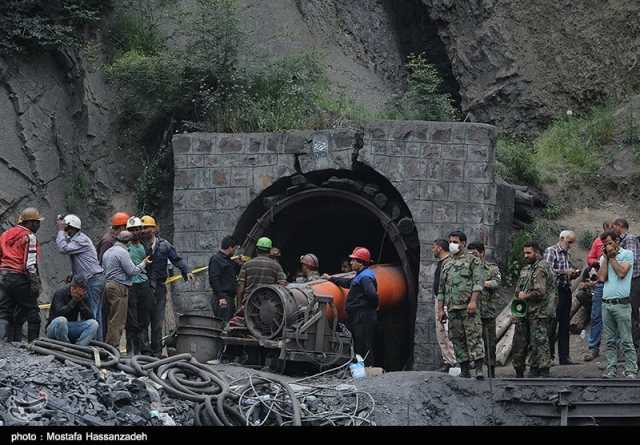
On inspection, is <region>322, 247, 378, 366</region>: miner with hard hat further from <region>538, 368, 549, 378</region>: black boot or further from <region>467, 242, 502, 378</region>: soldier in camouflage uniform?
<region>538, 368, 549, 378</region>: black boot

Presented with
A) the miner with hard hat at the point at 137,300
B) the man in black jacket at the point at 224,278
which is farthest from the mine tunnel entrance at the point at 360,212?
the miner with hard hat at the point at 137,300

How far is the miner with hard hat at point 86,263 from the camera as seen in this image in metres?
13.7

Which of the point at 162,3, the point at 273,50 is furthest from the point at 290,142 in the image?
the point at 162,3

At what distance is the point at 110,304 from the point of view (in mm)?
14008

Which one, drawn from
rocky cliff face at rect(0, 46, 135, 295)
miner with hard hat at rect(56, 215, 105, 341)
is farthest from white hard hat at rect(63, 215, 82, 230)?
rocky cliff face at rect(0, 46, 135, 295)

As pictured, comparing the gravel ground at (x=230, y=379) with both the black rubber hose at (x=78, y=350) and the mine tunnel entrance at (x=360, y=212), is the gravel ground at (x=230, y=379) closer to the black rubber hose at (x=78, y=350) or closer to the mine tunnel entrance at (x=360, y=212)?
the black rubber hose at (x=78, y=350)

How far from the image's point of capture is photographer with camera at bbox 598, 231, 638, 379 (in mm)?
13398

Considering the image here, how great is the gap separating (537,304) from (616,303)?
35.5 inches

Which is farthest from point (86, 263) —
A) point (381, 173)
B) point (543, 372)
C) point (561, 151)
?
point (561, 151)

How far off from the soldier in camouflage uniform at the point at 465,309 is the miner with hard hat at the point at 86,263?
3.94m

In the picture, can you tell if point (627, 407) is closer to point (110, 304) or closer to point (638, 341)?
point (638, 341)

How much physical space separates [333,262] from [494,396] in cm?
780
